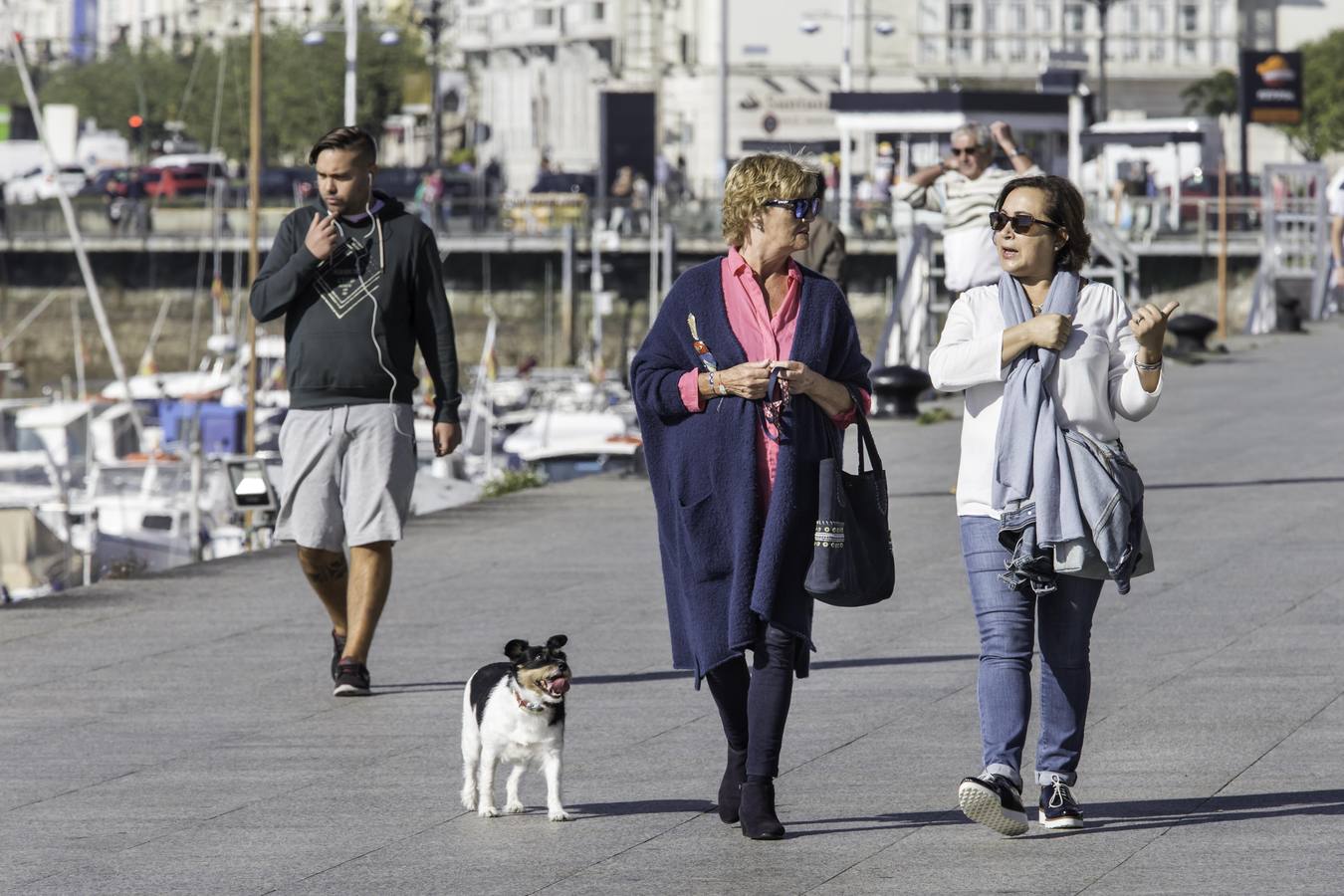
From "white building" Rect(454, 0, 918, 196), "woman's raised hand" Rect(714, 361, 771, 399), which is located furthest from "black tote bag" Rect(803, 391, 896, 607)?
"white building" Rect(454, 0, 918, 196)

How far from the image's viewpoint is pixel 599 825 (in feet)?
21.6

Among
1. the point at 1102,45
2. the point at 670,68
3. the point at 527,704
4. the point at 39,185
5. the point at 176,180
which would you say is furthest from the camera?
the point at 670,68

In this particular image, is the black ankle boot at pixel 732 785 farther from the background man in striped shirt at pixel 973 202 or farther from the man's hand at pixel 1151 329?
the background man in striped shirt at pixel 973 202

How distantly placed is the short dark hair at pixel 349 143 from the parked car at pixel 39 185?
2456 inches

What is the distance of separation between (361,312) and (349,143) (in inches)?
21.8

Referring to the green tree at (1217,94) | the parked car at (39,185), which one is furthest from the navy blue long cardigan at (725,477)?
the green tree at (1217,94)

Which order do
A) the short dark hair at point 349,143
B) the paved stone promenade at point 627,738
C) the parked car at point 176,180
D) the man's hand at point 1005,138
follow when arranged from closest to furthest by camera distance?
the paved stone promenade at point 627,738 → the short dark hair at point 349,143 → the man's hand at point 1005,138 → the parked car at point 176,180

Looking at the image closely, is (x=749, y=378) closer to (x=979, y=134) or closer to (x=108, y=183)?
(x=979, y=134)

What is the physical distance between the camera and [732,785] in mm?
6461

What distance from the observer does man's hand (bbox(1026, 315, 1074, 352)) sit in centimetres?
619

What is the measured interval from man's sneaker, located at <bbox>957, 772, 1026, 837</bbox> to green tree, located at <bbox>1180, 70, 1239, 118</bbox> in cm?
7625

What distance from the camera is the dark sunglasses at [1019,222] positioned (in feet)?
20.7

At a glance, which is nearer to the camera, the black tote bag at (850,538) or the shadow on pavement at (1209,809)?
the black tote bag at (850,538)

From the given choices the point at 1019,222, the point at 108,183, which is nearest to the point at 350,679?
the point at 1019,222
